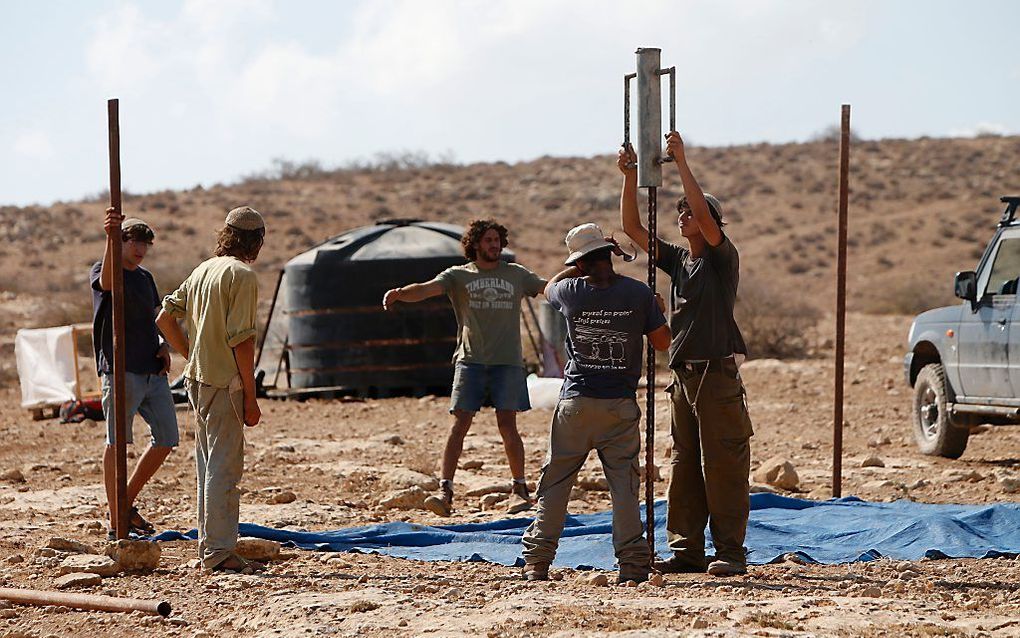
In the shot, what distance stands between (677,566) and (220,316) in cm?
251

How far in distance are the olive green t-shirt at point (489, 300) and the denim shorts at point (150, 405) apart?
1.93 m

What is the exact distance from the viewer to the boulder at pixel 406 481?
10.2 meters

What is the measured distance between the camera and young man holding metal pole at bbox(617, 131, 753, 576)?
6754 millimetres

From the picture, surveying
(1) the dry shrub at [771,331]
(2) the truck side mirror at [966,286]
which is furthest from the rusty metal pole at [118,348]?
(1) the dry shrub at [771,331]

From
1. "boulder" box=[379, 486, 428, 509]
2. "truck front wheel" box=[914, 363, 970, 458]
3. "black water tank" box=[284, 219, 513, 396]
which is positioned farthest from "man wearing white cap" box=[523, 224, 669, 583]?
"black water tank" box=[284, 219, 513, 396]

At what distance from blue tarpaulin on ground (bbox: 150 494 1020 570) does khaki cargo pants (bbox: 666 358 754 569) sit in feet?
1.68

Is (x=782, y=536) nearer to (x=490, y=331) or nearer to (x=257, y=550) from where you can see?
(x=490, y=331)

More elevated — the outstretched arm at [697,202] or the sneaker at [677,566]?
the outstretched arm at [697,202]

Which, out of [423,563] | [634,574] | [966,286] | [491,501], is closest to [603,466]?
[634,574]

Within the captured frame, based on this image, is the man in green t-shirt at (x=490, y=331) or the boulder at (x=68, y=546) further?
the man in green t-shirt at (x=490, y=331)

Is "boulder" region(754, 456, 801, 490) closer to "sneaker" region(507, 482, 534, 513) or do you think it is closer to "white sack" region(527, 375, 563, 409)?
"sneaker" region(507, 482, 534, 513)

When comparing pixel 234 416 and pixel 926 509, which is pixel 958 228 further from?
pixel 234 416

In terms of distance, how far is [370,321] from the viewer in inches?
747

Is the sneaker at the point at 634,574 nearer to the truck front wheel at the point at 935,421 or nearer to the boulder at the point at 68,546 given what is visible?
the boulder at the point at 68,546
